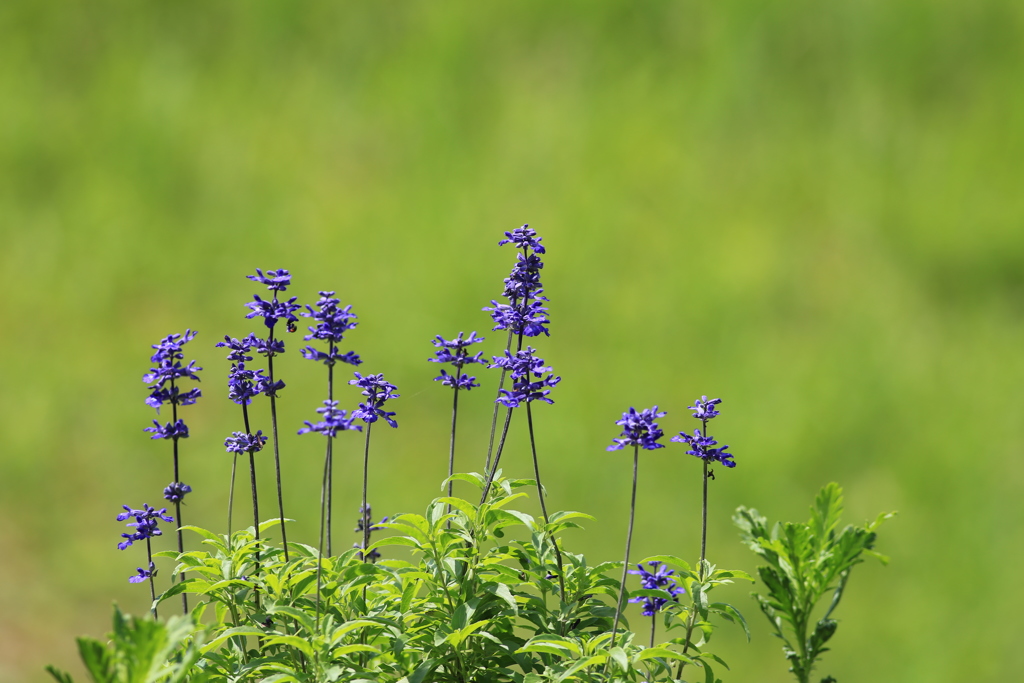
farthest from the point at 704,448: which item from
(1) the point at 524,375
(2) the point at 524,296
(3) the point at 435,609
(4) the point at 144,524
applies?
(4) the point at 144,524

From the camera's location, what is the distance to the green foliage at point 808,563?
Answer: 80.7 inches

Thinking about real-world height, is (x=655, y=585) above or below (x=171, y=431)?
below

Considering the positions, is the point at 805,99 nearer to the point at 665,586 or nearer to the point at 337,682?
the point at 665,586

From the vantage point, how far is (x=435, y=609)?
74.8 inches

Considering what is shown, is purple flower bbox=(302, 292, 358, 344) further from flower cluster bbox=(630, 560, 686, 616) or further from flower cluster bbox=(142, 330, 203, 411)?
flower cluster bbox=(630, 560, 686, 616)

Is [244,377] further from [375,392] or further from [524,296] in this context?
[524,296]

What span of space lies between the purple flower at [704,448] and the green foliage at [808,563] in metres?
0.32

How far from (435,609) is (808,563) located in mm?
883

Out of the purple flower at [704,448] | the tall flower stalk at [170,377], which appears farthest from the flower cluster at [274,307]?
the purple flower at [704,448]

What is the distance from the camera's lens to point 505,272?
5.57m

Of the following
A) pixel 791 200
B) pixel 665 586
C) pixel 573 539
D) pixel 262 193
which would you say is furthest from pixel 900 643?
pixel 262 193

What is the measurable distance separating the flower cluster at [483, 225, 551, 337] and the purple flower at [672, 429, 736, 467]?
1.20ft

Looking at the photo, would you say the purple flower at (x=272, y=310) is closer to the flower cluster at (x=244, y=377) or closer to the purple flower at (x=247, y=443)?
the flower cluster at (x=244, y=377)

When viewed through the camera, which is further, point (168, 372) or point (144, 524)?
point (144, 524)
